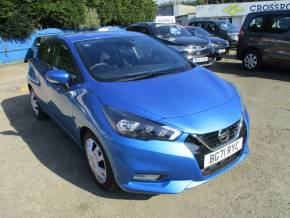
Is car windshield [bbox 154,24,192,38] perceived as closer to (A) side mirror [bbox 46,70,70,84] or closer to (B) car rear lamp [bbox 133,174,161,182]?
(A) side mirror [bbox 46,70,70,84]

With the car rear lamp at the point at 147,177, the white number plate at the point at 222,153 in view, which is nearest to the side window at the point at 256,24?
the white number plate at the point at 222,153

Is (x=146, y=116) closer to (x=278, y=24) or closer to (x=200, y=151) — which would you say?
(x=200, y=151)

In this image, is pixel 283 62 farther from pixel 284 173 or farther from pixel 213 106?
pixel 213 106

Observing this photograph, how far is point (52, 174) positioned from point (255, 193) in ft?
7.75

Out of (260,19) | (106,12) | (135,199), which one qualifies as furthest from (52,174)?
(106,12)

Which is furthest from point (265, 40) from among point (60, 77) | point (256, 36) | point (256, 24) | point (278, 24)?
point (60, 77)

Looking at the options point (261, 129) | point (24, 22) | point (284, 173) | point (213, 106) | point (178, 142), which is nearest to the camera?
point (178, 142)

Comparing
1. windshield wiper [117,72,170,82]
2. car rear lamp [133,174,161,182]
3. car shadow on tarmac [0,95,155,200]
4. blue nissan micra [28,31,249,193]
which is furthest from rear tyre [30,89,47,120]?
car rear lamp [133,174,161,182]

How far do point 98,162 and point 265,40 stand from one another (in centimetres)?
760

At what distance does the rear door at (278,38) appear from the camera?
8.86m

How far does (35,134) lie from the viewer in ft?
17.7

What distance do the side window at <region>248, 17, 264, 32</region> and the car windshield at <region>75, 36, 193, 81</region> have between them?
6.09 metres

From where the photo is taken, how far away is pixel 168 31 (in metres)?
10.5

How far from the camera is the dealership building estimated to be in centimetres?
2884
